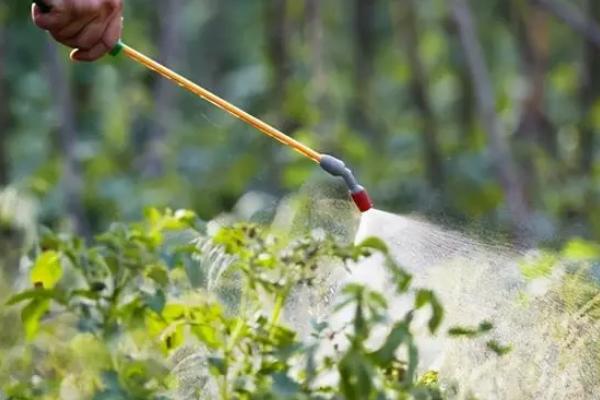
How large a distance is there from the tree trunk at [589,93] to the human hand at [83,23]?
7522mm

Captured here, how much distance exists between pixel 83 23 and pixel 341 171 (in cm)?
81

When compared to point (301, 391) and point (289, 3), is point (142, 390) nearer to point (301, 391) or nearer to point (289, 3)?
point (301, 391)

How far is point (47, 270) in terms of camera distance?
11.6 ft

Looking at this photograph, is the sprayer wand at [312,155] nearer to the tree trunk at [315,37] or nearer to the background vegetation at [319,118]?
the background vegetation at [319,118]

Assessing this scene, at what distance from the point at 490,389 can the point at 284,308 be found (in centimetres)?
41

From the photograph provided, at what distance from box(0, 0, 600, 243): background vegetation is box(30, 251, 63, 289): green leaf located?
304cm

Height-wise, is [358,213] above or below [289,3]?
below

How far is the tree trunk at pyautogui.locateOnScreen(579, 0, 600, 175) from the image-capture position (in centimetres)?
1132

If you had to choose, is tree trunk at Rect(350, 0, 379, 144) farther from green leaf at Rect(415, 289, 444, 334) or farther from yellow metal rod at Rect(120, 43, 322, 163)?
green leaf at Rect(415, 289, 444, 334)

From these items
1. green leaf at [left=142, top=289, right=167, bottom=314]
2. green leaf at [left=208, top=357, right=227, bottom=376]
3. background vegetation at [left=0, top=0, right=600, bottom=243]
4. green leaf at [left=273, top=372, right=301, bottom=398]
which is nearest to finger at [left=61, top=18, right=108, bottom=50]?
green leaf at [left=142, top=289, right=167, bottom=314]

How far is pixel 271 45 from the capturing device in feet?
39.5

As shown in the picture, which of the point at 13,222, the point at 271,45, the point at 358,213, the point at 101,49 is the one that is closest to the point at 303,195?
the point at 358,213

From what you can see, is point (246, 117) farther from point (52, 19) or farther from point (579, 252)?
point (579, 252)

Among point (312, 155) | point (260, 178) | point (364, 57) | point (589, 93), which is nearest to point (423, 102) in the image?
point (589, 93)
